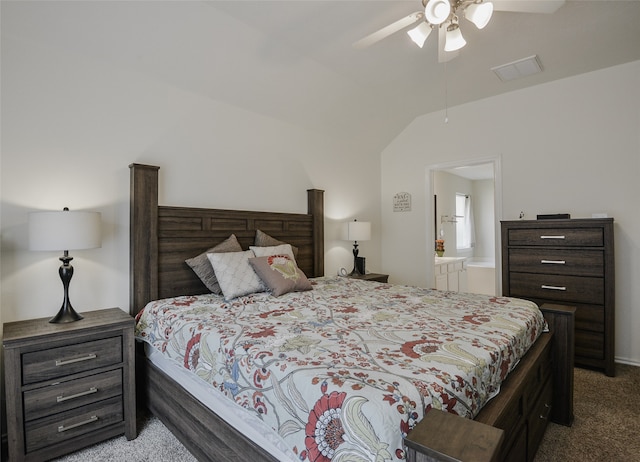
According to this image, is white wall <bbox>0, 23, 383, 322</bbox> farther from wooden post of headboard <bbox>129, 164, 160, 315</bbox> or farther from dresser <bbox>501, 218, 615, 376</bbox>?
dresser <bbox>501, 218, 615, 376</bbox>

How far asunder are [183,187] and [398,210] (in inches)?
120

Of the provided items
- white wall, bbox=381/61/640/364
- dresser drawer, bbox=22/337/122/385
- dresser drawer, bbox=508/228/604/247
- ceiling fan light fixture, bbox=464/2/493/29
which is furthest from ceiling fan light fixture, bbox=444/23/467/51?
dresser drawer, bbox=22/337/122/385

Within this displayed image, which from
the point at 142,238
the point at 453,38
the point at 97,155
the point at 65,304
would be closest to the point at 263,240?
the point at 142,238

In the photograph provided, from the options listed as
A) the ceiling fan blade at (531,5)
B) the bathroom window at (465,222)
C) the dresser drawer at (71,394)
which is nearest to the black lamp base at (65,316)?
the dresser drawer at (71,394)

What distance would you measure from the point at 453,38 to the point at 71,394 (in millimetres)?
3100

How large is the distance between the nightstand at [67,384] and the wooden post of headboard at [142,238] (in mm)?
354

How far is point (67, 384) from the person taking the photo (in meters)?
1.93

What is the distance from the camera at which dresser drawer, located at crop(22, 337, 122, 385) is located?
1.82m

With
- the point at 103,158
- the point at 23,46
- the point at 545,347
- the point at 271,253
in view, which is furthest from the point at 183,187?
the point at 545,347

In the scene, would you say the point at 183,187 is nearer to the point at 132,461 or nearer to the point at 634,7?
the point at 132,461

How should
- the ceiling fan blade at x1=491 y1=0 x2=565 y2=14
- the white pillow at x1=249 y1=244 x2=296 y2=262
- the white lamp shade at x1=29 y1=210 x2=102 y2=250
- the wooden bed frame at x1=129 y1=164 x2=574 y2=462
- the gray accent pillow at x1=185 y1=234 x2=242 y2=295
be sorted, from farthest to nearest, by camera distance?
the white pillow at x1=249 y1=244 x2=296 y2=262 → the gray accent pillow at x1=185 y1=234 x2=242 y2=295 → the white lamp shade at x1=29 y1=210 x2=102 y2=250 → the ceiling fan blade at x1=491 y1=0 x2=565 y2=14 → the wooden bed frame at x1=129 y1=164 x2=574 y2=462

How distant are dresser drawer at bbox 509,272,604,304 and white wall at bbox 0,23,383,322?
8.87 ft

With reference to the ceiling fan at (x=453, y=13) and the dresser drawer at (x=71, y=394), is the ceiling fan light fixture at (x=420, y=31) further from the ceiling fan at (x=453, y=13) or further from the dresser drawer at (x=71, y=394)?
the dresser drawer at (x=71, y=394)

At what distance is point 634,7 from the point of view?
96.0 inches
